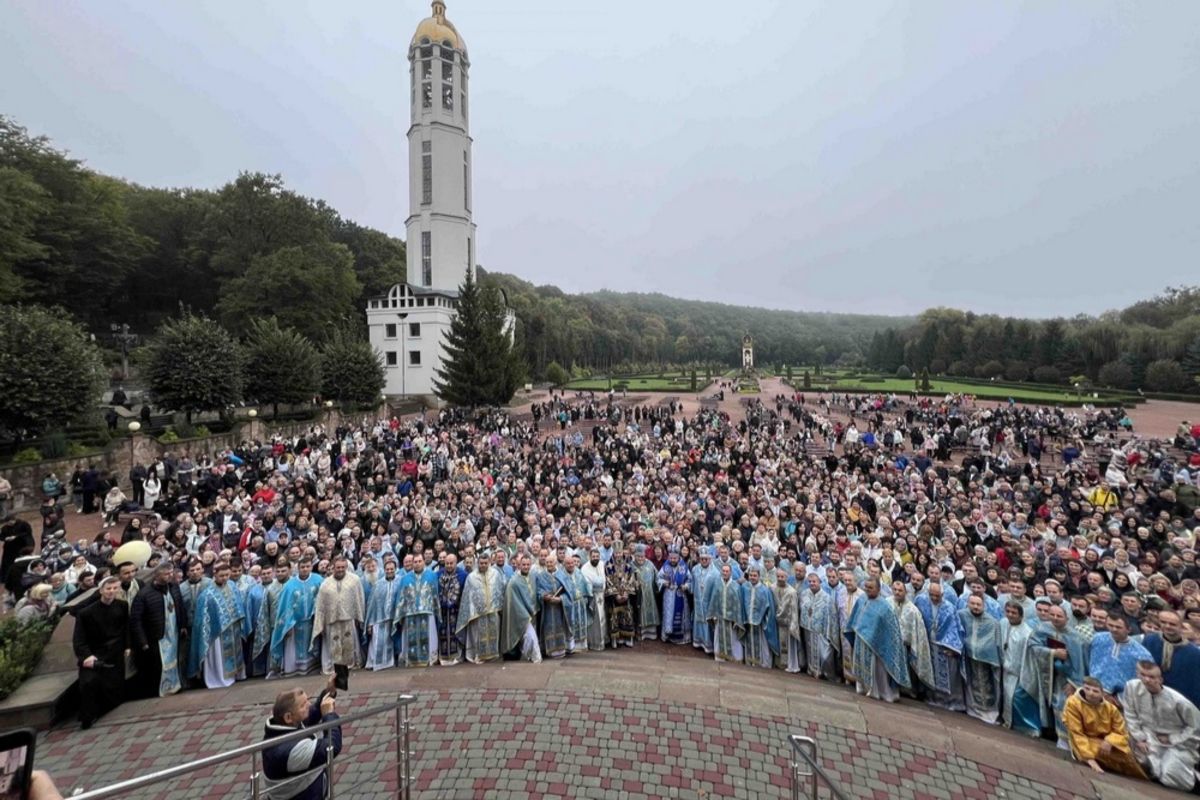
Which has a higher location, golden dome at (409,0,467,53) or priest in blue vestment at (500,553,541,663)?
golden dome at (409,0,467,53)

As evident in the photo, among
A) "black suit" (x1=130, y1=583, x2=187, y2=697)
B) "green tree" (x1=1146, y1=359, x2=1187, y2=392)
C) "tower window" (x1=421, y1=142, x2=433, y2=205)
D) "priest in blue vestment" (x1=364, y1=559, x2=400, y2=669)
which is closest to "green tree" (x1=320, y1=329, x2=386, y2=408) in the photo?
"tower window" (x1=421, y1=142, x2=433, y2=205)

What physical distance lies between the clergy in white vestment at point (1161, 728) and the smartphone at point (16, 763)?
8395mm

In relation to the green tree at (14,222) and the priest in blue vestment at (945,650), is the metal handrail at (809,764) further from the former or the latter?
the green tree at (14,222)

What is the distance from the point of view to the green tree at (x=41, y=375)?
1638 cm

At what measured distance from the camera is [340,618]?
7.34 metres

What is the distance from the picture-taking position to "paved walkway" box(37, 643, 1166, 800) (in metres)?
4.78

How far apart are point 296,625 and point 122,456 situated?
16869 millimetres

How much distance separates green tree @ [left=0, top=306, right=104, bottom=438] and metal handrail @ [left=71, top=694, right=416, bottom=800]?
18791 millimetres

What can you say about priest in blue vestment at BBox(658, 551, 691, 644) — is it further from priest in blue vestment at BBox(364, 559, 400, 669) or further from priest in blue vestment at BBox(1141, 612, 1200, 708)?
priest in blue vestment at BBox(1141, 612, 1200, 708)

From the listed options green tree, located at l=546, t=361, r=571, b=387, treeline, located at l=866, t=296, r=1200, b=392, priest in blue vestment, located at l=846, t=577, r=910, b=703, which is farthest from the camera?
green tree, located at l=546, t=361, r=571, b=387

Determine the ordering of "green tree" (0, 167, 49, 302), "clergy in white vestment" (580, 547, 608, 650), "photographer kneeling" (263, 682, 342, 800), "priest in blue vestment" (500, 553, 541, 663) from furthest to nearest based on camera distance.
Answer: "green tree" (0, 167, 49, 302) < "clergy in white vestment" (580, 547, 608, 650) < "priest in blue vestment" (500, 553, 541, 663) < "photographer kneeling" (263, 682, 342, 800)

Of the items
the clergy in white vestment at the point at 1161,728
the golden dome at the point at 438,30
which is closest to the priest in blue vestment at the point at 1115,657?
the clergy in white vestment at the point at 1161,728

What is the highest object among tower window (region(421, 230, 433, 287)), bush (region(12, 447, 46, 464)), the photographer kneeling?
tower window (region(421, 230, 433, 287))

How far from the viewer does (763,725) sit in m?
5.62
